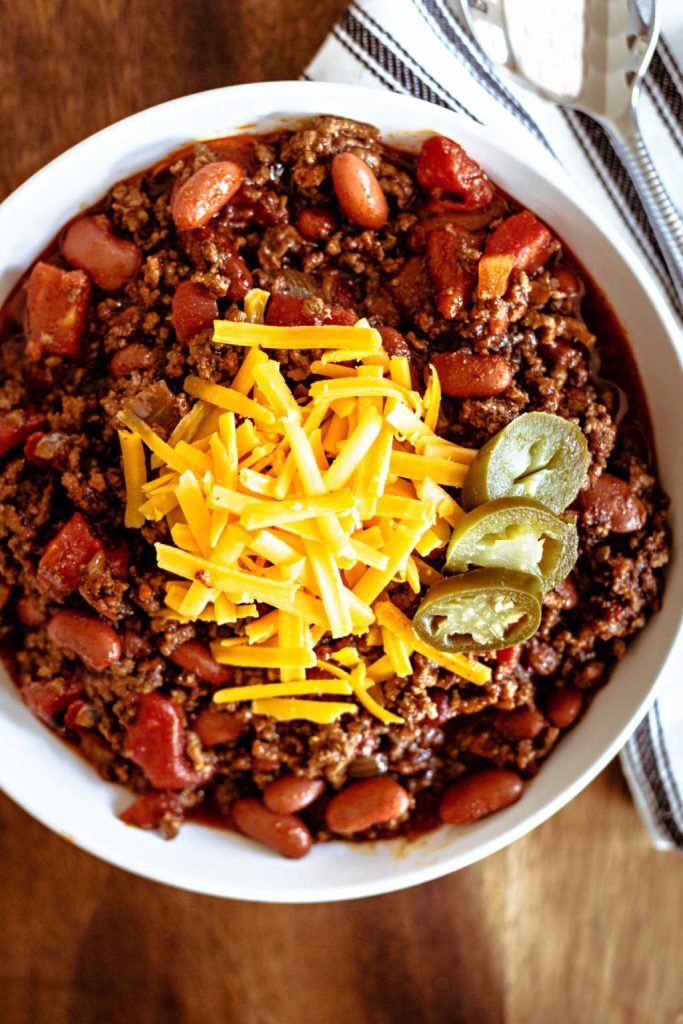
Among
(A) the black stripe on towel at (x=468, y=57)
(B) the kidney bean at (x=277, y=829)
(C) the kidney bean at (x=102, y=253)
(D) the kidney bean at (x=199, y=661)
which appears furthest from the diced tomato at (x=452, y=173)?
(B) the kidney bean at (x=277, y=829)

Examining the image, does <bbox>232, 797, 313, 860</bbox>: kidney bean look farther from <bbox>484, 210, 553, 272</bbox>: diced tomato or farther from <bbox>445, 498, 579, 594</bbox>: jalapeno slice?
<bbox>484, 210, 553, 272</bbox>: diced tomato

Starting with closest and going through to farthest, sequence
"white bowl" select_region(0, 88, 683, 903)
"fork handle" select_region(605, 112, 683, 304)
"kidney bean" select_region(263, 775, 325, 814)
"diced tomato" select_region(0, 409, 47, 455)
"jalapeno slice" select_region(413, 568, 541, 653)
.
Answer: "jalapeno slice" select_region(413, 568, 541, 653)
"white bowl" select_region(0, 88, 683, 903)
"diced tomato" select_region(0, 409, 47, 455)
"kidney bean" select_region(263, 775, 325, 814)
"fork handle" select_region(605, 112, 683, 304)

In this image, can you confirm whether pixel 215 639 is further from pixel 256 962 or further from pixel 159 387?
pixel 256 962

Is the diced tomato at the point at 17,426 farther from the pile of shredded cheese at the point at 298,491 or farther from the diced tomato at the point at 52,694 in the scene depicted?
the diced tomato at the point at 52,694

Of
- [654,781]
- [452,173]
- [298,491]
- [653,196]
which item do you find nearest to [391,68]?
[452,173]

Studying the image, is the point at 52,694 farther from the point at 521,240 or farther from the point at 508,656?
the point at 521,240

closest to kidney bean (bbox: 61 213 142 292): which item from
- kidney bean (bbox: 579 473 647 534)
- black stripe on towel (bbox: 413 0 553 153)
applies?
black stripe on towel (bbox: 413 0 553 153)
